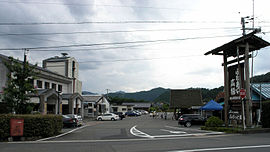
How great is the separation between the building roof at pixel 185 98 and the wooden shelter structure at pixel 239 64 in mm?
25330

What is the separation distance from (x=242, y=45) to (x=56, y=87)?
3199 cm

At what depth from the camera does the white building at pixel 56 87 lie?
30531 mm

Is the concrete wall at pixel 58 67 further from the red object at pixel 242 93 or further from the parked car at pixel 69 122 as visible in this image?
the red object at pixel 242 93

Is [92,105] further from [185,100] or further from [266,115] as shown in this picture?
[266,115]

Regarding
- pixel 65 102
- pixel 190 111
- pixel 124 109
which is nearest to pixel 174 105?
pixel 190 111

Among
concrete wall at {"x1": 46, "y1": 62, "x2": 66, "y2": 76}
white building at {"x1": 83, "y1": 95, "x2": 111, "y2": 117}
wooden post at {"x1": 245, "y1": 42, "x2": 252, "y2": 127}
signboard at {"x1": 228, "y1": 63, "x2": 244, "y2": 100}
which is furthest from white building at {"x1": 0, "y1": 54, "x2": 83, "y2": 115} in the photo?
wooden post at {"x1": 245, "y1": 42, "x2": 252, "y2": 127}

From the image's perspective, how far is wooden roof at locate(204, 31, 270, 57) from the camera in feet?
62.6

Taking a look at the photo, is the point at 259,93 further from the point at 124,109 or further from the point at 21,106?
the point at 124,109

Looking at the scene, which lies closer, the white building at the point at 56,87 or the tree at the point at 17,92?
the tree at the point at 17,92

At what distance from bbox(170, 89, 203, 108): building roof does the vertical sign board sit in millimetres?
25599

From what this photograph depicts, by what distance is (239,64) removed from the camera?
1958 cm

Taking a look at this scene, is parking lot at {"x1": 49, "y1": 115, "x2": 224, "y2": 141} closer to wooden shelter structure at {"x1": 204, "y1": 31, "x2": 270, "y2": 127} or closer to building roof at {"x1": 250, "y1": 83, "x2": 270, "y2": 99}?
wooden shelter structure at {"x1": 204, "y1": 31, "x2": 270, "y2": 127}

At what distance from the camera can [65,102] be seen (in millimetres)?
40188

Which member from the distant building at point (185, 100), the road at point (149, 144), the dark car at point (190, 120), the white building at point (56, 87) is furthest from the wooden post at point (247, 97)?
the distant building at point (185, 100)
